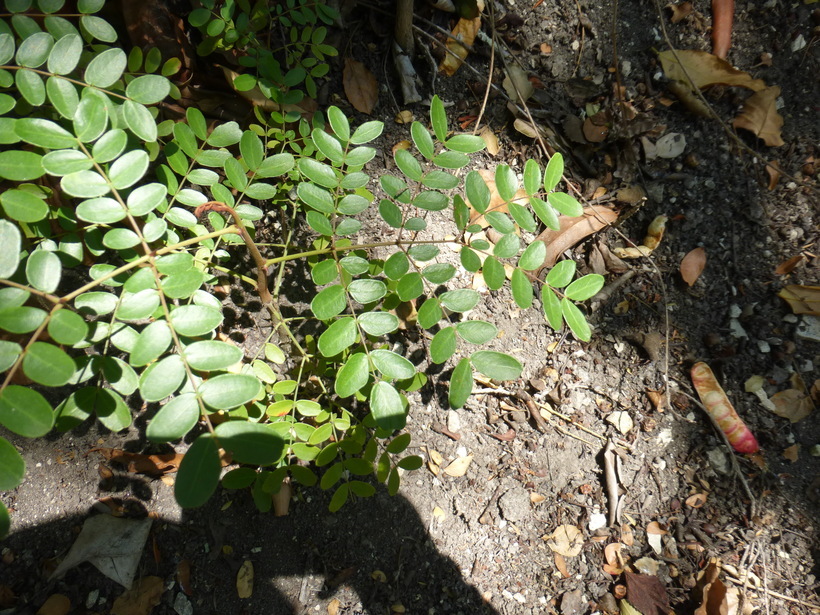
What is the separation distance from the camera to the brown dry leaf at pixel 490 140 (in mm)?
2158

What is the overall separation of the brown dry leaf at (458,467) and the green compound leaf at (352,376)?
0.85 metres

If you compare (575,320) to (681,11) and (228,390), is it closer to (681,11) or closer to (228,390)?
(228,390)

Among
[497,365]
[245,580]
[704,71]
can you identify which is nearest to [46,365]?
[497,365]

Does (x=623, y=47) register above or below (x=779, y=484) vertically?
above

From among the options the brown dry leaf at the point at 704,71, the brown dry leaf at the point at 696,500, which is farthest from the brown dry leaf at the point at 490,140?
the brown dry leaf at the point at 696,500

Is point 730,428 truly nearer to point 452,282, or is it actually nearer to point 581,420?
point 581,420

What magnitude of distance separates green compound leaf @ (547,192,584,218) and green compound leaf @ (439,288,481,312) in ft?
1.02

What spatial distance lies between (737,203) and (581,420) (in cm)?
111

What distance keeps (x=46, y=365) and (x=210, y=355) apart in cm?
24

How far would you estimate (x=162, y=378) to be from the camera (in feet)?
2.95

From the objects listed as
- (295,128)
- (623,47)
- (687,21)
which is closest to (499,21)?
(623,47)

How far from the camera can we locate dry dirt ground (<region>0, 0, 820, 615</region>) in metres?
1.62

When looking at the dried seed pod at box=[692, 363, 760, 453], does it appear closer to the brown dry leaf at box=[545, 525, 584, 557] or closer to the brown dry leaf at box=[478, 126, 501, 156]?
the brown dry leaf at box=[545, 525, 584, 557]

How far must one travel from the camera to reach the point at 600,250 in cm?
207
